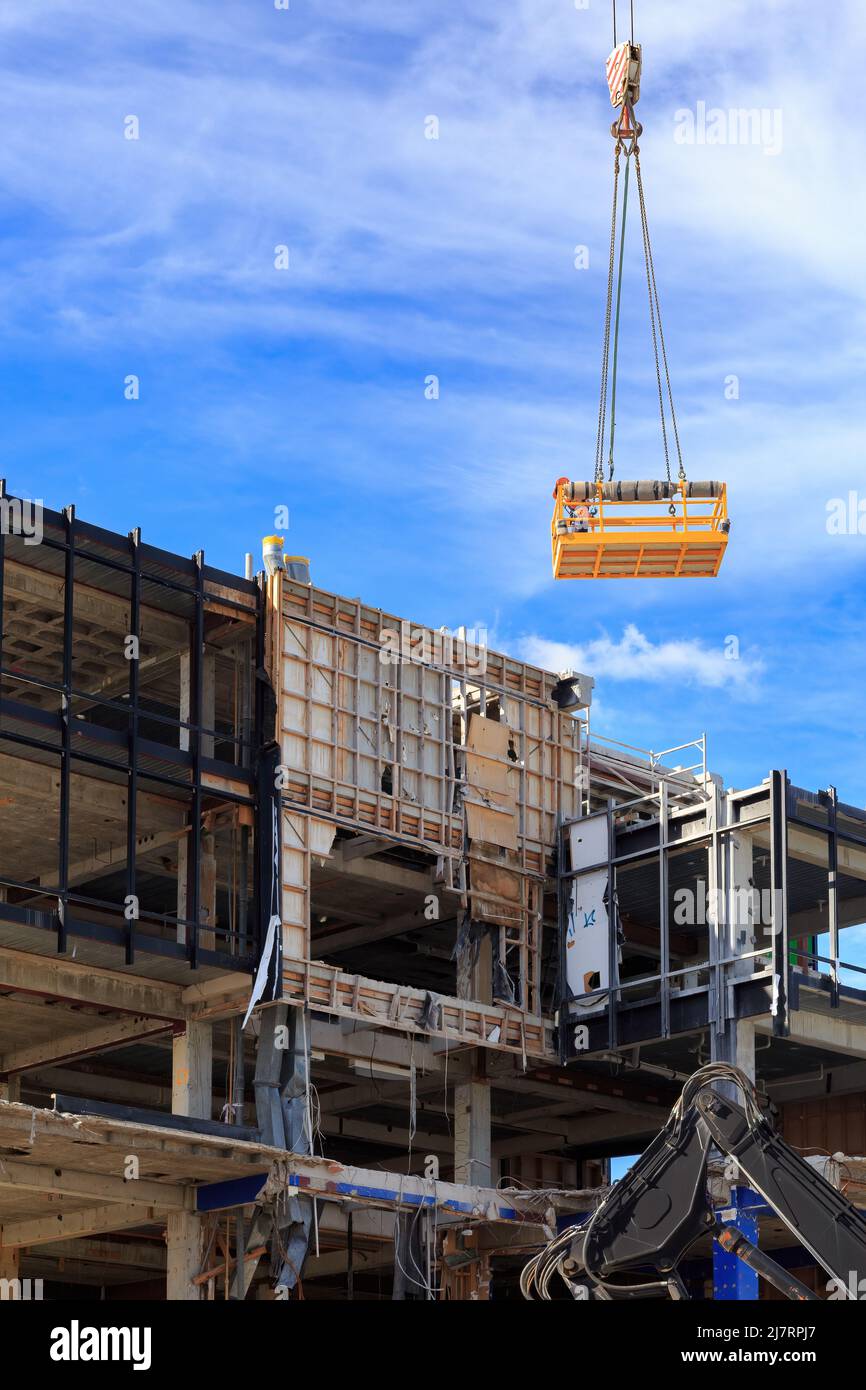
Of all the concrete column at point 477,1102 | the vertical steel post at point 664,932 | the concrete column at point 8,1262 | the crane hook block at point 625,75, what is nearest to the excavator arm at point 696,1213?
the vertical steel post at point 664,932

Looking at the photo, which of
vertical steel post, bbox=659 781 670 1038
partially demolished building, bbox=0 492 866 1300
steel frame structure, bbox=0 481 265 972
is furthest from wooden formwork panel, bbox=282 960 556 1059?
vertical steel post, bbox=659 781 670 1038

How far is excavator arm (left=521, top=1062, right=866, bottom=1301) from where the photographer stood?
36719mm

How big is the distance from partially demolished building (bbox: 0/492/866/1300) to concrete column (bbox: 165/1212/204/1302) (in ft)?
0.25

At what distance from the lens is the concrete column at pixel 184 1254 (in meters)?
43.3

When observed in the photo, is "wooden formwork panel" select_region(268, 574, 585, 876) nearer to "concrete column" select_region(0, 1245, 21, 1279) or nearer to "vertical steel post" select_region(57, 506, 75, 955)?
"vertical steel post" select_region(57, 506, 75, 955)

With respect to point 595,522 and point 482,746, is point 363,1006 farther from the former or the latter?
point 595,522

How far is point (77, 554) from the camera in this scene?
1716 inches

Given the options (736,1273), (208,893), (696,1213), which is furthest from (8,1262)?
(696,1213)

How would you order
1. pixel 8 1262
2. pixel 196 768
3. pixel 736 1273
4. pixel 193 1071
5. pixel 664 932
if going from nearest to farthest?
pixel 736 1273 → pixel 196 768 → pixel 193 1071 → pixel 664 932 → pixel 8 1262

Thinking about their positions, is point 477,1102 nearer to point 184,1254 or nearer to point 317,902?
point 317,902

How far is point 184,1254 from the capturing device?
144 ft

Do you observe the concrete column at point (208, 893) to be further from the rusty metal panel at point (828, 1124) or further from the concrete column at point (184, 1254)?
the rusty metal panel at point (828, 1124)

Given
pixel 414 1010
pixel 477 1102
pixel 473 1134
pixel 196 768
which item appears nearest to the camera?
pixel 196 768

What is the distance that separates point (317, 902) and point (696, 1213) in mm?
17184
